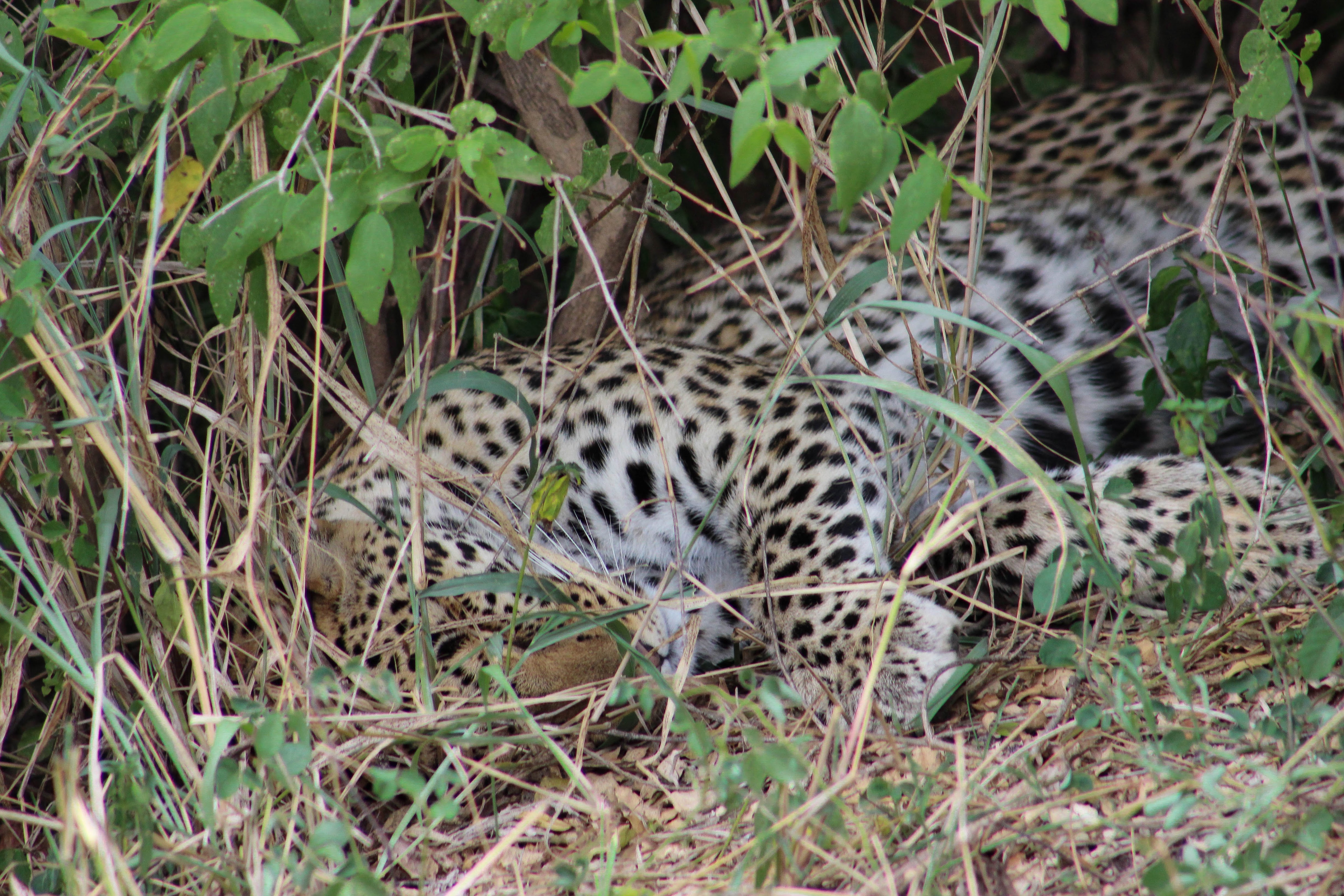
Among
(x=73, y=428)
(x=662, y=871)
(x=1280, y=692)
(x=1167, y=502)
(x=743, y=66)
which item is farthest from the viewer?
(x=1167, y=502)

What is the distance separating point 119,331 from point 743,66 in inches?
78.4

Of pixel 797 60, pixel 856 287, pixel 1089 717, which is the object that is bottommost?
pixel 1089 717

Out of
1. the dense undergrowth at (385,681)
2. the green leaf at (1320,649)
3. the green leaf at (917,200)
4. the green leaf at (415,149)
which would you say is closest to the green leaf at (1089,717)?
the dense undergrowth at (385,681)

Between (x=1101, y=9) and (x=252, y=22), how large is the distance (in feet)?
4.07

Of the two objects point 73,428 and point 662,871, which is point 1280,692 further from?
point 73,428

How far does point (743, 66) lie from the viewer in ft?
5.49

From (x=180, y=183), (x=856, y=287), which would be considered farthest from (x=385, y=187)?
(x=856, y=287)

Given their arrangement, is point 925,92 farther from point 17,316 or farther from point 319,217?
point 17,316

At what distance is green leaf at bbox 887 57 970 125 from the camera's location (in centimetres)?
166

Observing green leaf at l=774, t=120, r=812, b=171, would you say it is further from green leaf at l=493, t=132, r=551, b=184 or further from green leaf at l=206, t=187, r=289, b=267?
green leaf at l=206, t=187, r=289, b=267

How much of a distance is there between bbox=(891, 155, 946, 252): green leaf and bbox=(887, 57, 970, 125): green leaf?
74 millimetres

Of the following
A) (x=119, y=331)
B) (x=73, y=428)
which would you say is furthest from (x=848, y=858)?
(x=119, y=331)

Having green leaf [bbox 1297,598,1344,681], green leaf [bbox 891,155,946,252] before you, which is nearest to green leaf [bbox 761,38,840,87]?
green leaf [bbox 891,155,946,252]

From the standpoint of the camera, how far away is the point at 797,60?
157cm
